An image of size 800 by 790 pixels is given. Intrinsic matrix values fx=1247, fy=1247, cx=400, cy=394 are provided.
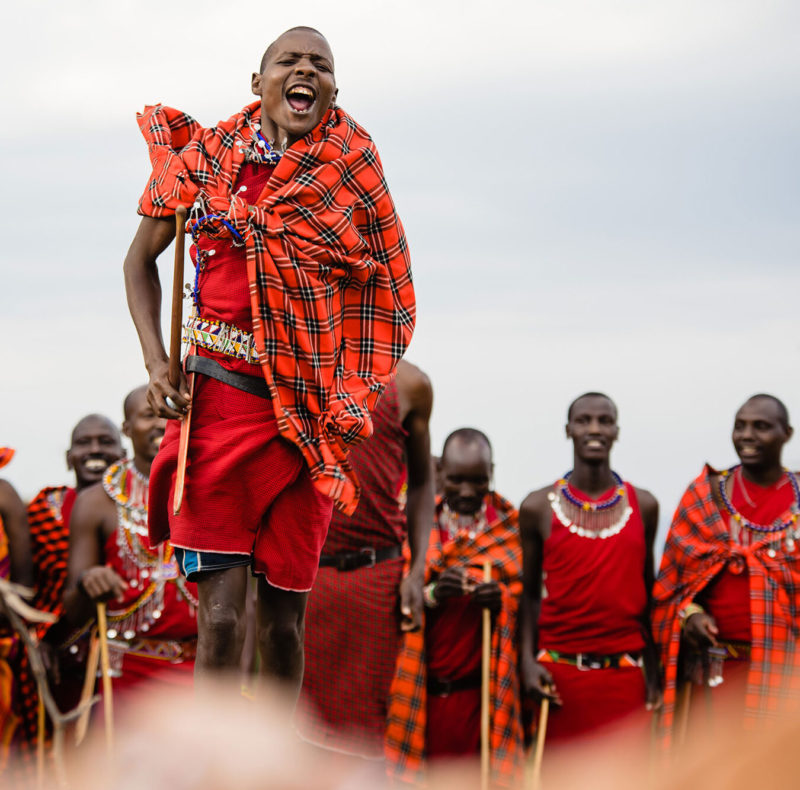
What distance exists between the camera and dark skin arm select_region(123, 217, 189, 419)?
136 inches

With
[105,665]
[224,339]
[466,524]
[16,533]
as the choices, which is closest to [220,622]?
[224,339]

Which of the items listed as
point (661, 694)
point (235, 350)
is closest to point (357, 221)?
point (235, 350)

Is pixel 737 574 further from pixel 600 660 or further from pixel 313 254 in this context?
pixel 313 254

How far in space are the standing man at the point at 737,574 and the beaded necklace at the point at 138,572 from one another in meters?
2.98

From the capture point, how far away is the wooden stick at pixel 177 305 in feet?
11.0

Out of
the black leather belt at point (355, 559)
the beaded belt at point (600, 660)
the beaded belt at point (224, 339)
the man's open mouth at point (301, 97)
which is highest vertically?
the man's open mouth at point (301, 97)

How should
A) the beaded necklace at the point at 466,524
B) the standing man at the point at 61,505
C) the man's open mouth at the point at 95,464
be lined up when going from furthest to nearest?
the man's open mouth at the point at 95,464, the beaded necklace at the point at 466,524, the standing man at the point at 61,505

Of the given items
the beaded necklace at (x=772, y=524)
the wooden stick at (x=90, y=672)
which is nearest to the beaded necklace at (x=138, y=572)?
the wooden stick at (x=90, y=672)

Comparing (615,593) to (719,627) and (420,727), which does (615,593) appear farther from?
(420,727)

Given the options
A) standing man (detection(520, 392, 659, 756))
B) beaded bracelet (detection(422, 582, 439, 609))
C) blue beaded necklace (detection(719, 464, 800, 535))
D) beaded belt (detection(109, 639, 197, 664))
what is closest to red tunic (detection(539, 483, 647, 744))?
standing man (detection(520, 392, 659, 756))

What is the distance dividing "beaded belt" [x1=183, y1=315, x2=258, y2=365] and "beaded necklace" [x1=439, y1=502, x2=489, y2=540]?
463 centimetres

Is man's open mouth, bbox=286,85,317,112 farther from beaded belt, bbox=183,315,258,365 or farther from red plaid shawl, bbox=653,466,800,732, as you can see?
red plaid shawl, bbox=653,466,800,732

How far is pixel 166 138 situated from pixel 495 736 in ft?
16.2

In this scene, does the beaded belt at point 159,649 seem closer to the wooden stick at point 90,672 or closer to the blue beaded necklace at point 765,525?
the wooden stick at point 90,672
